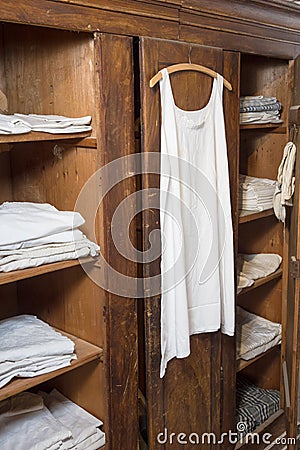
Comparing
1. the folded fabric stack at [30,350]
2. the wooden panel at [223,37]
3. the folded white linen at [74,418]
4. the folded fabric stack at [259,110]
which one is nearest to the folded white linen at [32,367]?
the folded fabric stack at [30,350]

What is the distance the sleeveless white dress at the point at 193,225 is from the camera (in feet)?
5.55

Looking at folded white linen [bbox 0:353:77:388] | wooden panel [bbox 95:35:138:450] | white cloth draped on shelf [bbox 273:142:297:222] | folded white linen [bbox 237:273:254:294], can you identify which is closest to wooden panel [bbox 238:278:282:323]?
folded white linen [bbox 237:273:254:294]

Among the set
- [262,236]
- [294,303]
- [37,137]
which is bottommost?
[294,303]

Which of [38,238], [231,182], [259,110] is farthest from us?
[259,110]

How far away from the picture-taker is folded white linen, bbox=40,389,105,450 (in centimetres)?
166

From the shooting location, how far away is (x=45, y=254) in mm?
1501

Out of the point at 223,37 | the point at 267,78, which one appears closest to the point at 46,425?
the point at 223,37

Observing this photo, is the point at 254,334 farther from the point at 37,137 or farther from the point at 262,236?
the point at 37,137

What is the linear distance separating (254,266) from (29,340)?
46.2 inches

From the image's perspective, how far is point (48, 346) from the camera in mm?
1578

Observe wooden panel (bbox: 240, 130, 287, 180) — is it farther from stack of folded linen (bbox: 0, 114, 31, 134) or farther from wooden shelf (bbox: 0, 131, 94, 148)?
stack of folded linen (bbox: 0, 114, 31, 134)

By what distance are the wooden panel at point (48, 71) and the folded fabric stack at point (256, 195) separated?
3.16ft

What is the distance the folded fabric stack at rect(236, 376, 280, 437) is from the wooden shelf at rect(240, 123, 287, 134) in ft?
4.11

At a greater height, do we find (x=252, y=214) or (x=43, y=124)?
(x=43, y=124)
